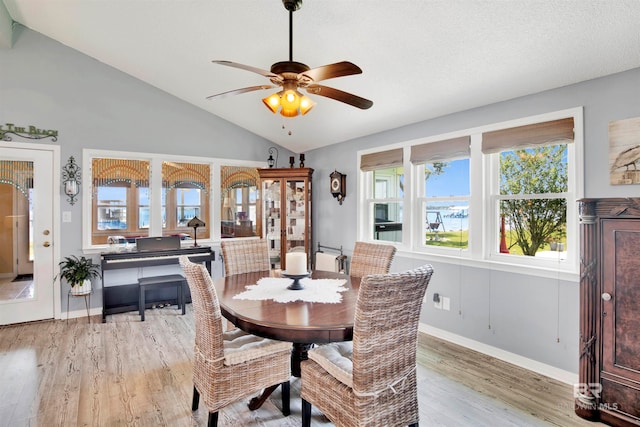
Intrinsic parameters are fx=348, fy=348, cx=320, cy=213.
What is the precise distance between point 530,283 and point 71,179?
4925 millimetres

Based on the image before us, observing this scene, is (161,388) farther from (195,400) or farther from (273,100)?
(273,100)

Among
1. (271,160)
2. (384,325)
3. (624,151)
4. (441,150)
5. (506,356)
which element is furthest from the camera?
(271,160)

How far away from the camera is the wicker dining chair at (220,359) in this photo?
185cm

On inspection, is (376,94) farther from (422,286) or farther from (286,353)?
(286,353)

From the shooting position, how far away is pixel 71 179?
13.5 feet

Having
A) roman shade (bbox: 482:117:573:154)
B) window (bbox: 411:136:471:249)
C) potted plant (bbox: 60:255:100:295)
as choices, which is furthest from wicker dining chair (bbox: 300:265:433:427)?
potted plant (bbox: 60:255:100:295)

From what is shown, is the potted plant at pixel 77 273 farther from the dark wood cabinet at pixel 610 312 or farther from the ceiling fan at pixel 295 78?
the dark wood cabinet at pixel 610 312

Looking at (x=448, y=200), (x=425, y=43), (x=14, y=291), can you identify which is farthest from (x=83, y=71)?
(x=448, y=200)

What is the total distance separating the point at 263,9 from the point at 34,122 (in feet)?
10.3

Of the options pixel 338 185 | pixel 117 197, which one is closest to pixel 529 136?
pixel 338 185

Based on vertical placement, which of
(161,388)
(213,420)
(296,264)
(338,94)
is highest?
(338,94)

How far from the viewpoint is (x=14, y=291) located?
3.93m

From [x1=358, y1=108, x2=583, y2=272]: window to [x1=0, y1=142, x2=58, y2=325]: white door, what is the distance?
12.8ft

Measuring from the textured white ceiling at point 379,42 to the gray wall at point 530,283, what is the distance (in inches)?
4.5
